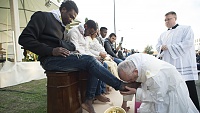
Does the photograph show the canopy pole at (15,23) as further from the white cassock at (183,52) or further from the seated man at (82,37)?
the white cassock at (183,52)

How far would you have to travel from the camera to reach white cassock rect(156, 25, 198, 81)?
8.00 feet

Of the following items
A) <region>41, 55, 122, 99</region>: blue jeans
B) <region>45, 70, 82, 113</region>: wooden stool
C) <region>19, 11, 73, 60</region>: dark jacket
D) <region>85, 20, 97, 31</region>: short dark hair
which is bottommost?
<region>45, 70, 82, 113</region>: wooden stool

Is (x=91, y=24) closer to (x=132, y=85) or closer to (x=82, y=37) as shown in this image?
(x=82, y=37)

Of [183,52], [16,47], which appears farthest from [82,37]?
[16,47]

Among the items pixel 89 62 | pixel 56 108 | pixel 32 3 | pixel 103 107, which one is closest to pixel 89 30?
pixel 89 62

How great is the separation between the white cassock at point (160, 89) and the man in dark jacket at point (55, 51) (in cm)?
28

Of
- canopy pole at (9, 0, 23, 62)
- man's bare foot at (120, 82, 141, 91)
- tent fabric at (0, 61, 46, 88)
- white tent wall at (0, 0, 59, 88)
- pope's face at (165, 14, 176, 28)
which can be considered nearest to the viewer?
man's bare foot at (120, 82, 141, 91)

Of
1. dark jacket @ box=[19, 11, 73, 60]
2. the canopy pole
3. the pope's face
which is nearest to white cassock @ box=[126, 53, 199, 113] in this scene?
dark jacket @ box=[19, 11, 73, 60]

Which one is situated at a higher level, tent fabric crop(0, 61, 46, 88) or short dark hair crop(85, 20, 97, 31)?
short dark hair crop(85, 20, 97, 31)

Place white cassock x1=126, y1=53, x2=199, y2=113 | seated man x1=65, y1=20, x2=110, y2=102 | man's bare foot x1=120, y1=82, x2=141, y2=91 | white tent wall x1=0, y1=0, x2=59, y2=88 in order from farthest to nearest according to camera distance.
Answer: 1. white tent wall x1=0, y1=0, x2=59, y2=88
2. seated man x1=65, y1=20, x2=110, y2=102
3. man's bare foot x1=120, y1=82, x2=141, y2=91
4. white cassock x1=126, y1=53, x2=199, y2=113

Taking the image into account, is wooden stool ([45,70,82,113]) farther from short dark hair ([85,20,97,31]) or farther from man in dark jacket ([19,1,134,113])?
short dark hair ([85,20,97,31])

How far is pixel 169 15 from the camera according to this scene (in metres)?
2.59

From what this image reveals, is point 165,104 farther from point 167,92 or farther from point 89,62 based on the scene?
point 89,62

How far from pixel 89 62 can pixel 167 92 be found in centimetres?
87
